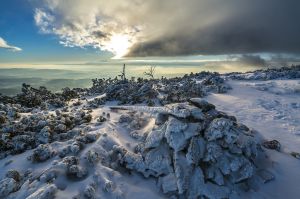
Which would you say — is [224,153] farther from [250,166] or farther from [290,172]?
[290,172]

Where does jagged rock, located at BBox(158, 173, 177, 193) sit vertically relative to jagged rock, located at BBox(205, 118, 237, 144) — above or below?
below

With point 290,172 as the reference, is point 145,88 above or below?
above

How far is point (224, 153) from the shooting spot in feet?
38.1

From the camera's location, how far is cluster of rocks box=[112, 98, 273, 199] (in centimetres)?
1047

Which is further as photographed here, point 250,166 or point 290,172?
point 290,172

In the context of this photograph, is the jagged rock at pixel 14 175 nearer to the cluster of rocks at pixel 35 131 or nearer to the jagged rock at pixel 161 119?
the cluster of rocks at pixel 35 131

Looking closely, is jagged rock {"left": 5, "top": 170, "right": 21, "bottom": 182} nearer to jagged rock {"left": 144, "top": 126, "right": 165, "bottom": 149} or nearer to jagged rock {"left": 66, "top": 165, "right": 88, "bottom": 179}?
jagged rock {"left": 66, "top": 165, "right": 88, "bottom": 179}

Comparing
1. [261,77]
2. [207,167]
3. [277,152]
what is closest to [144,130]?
[207,167]

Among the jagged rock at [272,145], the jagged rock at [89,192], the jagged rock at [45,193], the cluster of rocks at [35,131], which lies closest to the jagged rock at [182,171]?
the jagged rock at [89,192]

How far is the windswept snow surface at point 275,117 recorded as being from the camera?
1158 cm

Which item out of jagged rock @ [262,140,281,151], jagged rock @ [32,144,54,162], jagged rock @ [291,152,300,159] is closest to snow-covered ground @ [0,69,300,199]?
jagged rock @ [32,144,54,162]

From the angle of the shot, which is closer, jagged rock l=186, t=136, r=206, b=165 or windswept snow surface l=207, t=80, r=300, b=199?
jagged rock l=186, t=136, r=206, b=165

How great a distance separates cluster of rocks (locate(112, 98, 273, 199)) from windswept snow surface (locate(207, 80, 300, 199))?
80 cm

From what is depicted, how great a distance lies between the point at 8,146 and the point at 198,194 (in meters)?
10.1
